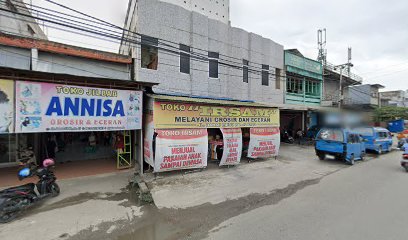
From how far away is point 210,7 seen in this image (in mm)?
15977

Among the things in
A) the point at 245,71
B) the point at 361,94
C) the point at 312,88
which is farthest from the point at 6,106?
the point at 361,94

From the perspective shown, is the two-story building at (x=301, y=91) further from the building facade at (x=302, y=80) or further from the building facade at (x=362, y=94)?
the building facade at (x=362, y=94)

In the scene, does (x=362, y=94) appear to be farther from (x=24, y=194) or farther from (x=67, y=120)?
(x=24, y=194)

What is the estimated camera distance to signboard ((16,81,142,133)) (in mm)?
6070

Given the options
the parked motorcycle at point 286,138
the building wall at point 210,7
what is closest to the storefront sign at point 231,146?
the parked motorcycle at point 286,138

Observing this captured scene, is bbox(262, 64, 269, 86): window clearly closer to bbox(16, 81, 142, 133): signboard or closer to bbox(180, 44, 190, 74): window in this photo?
bbox(180, 44, 190, 74): window

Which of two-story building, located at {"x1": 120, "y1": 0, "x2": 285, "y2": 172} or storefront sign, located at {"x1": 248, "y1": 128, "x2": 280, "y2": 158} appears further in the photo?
storefront sign, located at {"x1": 248, "y1": 128, "x2": 280, "y2": 158}

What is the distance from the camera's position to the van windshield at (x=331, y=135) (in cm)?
1043

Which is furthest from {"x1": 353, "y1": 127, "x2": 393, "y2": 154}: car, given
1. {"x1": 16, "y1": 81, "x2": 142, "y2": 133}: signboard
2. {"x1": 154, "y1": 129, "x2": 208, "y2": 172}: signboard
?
{"x1": 16, "y1": 81, "x2": 142, "y2": 133}: signboard

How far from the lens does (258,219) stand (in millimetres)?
4637

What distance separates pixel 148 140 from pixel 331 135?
9.59 metres

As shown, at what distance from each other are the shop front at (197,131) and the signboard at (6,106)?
4108 millimetres

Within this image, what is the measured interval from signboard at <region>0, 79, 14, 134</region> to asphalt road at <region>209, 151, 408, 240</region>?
6.56m

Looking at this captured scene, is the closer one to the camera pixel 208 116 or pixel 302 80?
pixel 208 116
